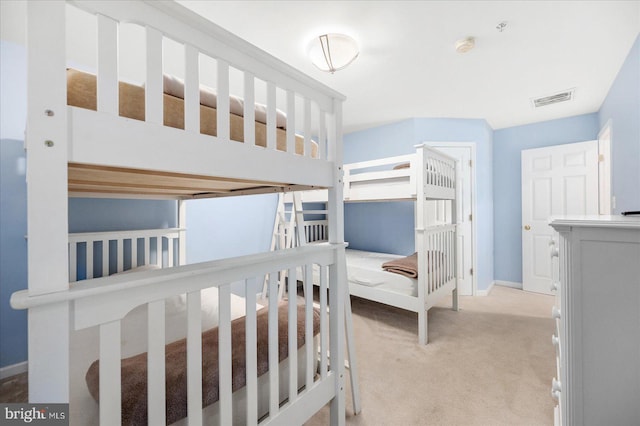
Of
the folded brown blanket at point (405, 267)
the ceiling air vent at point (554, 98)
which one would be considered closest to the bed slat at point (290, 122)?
the folded brown blanket at point (405, 267)

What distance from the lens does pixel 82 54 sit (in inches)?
78.6

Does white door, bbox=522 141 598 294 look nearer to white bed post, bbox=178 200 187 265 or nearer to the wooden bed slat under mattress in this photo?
the wooden bed slat under mattress

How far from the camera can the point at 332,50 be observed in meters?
1.90

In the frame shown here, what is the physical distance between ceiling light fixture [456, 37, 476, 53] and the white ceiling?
0.10 ft

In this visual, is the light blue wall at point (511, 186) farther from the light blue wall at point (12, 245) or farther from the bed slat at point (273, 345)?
the light blue wall at point (12, 245)

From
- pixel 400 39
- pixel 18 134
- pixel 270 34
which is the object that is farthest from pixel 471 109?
Answer: pixel 18 134

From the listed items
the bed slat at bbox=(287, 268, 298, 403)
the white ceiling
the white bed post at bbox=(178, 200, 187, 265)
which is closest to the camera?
the bed slat at bbox=(287, 268, 298, 403)

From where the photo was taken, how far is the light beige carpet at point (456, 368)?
1421 mm

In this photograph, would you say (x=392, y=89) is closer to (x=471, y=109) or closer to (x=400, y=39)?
(x=400, y=39)

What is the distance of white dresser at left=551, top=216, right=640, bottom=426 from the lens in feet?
2.72

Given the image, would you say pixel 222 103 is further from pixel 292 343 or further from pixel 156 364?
pixel 292 343

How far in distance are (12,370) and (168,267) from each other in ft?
6.76

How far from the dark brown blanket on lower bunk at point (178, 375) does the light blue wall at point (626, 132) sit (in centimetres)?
282

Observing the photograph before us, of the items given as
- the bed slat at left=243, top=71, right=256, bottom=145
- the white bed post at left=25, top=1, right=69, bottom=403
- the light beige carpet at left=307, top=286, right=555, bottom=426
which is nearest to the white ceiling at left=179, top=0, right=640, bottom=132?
the bed slat at left=243, top=71, right=256, bottom=145
